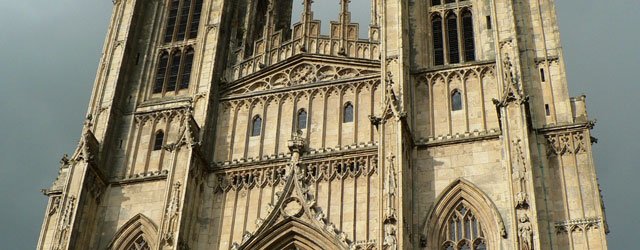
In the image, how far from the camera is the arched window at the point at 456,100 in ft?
81.8

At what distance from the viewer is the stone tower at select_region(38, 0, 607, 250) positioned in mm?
22109

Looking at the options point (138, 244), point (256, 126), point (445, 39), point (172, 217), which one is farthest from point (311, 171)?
point (445, 39)

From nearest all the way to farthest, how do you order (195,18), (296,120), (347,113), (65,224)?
(65,224) → (347,113) → (296,120) → (195,18)

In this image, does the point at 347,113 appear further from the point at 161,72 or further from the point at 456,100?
the point at 161,72

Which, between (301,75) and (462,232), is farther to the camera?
(301,75)

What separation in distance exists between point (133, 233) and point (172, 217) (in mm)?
2266

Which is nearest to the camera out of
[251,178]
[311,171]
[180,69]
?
[311,171]

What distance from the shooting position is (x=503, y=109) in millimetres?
22562

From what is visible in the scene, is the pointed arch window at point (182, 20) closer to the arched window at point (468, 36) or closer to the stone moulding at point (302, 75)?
the stone moulding at point (302, 75)

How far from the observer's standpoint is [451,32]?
89.1ft

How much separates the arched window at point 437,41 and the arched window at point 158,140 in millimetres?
8900

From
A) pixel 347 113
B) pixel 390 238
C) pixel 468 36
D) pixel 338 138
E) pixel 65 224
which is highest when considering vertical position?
pixel 468 36

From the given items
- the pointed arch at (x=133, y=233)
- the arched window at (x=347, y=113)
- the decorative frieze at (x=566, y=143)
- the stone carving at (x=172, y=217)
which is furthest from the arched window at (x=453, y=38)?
the pointed arch at (x=133, y=233)

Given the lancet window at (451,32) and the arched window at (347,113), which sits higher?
the lancet window at (451,32)
